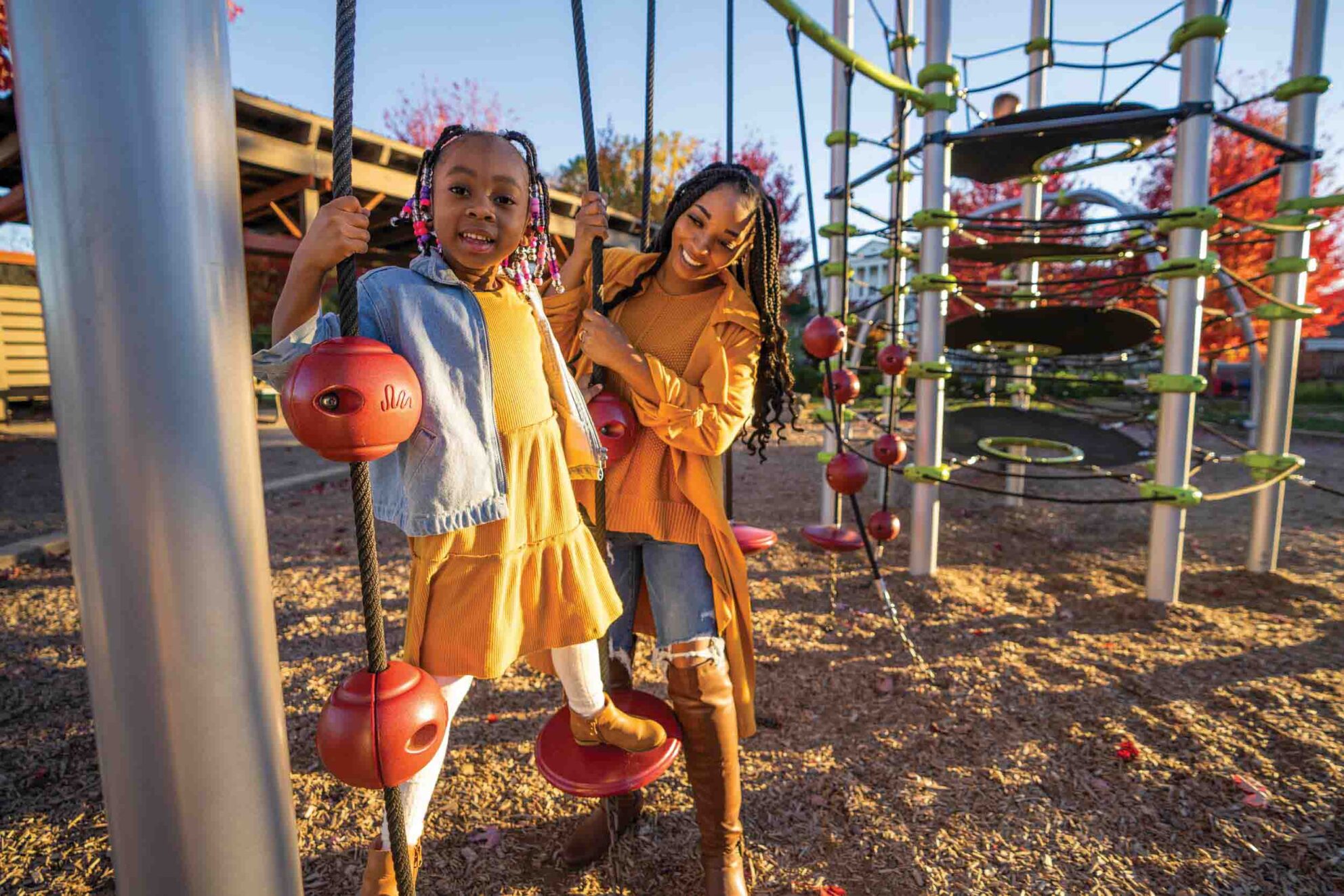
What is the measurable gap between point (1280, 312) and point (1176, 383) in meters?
1.33

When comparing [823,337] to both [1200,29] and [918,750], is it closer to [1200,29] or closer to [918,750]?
[918,750]

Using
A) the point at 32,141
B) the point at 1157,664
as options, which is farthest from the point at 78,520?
the point at 1157,664

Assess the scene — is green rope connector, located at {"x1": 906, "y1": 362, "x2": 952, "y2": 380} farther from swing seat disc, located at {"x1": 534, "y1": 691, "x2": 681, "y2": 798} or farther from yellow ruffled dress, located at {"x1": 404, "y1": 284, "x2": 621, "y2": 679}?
yellow ruffled dress, located at {"x1": 404, "y1": 284, "x2": 621, "y2": 679}

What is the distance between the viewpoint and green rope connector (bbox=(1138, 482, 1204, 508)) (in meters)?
4.35

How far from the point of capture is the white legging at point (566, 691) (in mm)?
1583

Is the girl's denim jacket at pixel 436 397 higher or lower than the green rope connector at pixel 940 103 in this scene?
lower

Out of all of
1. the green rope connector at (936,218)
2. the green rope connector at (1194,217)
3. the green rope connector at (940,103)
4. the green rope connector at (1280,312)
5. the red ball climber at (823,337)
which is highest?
the green rope connector at (940,103)

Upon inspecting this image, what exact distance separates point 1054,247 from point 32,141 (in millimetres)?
5293

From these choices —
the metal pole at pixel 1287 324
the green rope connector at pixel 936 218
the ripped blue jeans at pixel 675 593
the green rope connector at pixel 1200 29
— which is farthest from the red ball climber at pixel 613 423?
the metal pole at pixel 1287 324

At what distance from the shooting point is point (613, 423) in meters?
1.91

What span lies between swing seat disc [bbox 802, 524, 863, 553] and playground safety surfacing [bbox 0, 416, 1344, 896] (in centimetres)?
62

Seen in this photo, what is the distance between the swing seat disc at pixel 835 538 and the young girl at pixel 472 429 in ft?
7.03

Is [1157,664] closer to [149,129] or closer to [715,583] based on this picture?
[715,583]

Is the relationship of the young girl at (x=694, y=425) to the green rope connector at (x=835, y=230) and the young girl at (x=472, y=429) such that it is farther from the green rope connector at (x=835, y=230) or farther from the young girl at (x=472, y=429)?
the green rope connector at (x=835, y=230)
